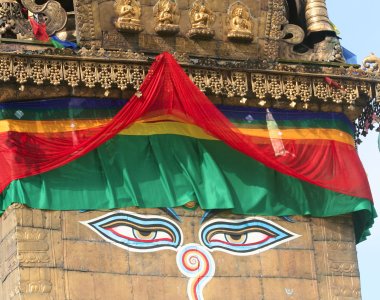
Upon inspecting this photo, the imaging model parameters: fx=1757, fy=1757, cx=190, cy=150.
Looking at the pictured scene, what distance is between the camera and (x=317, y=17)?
82.6ft

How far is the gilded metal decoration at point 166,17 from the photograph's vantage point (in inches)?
937

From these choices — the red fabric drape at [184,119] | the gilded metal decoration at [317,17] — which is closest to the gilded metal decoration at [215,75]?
the red fabric drape at [184,119]

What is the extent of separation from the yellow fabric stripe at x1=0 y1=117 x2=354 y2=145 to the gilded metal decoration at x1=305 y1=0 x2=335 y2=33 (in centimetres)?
166

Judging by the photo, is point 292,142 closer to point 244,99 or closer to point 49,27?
point 244,99

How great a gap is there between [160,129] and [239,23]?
2012mm

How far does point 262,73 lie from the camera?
23859mm

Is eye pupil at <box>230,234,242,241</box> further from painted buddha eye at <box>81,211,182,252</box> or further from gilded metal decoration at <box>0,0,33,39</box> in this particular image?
gilded metal decoration at <box>0,0,33,39</box>

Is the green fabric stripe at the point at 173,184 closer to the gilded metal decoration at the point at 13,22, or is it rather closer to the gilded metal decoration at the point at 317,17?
the gilded metal decoration at the point at 13,22

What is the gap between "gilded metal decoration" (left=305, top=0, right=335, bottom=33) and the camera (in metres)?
25.1

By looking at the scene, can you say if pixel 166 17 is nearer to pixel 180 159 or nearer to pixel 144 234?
pixel 180 159

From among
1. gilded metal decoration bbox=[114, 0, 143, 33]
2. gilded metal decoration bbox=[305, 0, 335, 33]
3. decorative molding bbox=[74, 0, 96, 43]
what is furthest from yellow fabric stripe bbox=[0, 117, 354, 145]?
gilded metal decoration bbox=[305, 0, 335, 33]

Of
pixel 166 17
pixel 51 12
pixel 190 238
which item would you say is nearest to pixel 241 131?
pixel 190 238

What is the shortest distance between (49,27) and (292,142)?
3.65 meters

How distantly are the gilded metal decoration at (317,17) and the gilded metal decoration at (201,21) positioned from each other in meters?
1.76
